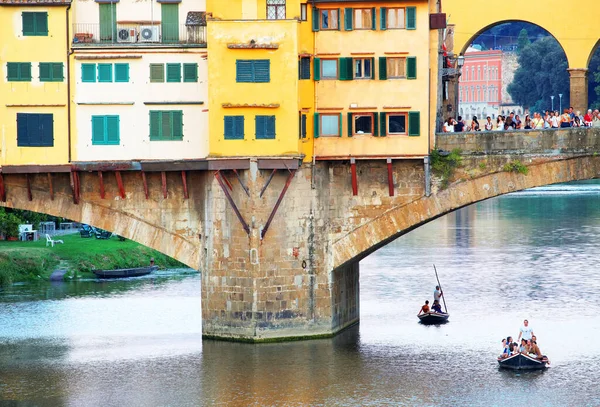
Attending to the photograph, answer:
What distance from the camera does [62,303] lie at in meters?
73.3

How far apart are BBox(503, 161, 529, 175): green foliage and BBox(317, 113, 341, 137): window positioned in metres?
7.02

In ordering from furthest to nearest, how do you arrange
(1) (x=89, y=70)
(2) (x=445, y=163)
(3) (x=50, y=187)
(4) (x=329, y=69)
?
1. (3) (x=50, y=187)
2. (1) (x=89, y=70)
3. (4) (x=329, y=69)
4. (2) (x=445, y=163)

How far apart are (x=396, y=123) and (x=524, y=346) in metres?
10.7

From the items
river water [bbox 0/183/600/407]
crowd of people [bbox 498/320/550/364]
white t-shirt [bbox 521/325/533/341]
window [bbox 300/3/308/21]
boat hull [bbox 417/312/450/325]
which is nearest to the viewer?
river water [bbox 0/183/600/407]

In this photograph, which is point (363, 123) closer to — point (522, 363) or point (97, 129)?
point (97, 129)

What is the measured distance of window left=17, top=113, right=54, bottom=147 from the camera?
2322 inches

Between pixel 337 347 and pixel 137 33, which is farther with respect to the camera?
pixel 137 33

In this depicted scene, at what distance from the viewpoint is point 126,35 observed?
5909 centimetres

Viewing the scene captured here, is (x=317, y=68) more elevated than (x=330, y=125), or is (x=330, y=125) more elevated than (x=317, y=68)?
(x=317, y=68)

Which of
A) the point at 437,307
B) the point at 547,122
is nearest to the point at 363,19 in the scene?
the point at 547,122

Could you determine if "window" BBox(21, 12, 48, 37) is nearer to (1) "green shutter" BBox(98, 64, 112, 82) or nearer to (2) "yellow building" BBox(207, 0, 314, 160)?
(1) "green shutter" BBox(98, 64, 112, 82)

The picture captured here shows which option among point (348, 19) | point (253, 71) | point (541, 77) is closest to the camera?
point (253, 71)

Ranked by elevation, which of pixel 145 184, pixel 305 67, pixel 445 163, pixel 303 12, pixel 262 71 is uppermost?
pixel 303 12

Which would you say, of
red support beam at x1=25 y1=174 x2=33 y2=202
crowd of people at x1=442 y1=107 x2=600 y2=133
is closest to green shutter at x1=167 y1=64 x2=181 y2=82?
red support beam at x1=25 y1=174 x2=33 y2=202
